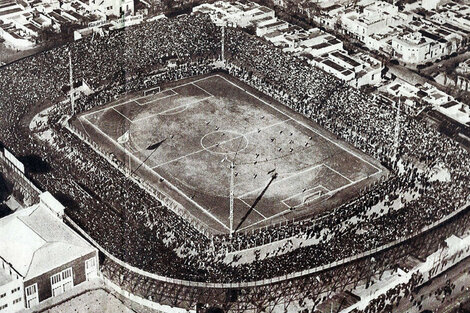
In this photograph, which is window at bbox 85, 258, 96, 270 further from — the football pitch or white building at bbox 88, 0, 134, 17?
white building at bbox 88, 0, 134, 17

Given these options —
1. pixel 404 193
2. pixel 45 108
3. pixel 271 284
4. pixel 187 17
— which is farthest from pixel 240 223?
pixel 187 17

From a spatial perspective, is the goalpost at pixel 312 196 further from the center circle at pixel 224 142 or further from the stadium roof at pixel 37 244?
the stadium roof at pixel 37 244

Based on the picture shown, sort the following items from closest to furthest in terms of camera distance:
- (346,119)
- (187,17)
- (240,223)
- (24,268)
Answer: (24,268), (240,223), (346,119), (187,17)

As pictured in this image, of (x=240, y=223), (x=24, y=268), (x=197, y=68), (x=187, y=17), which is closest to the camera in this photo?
(x=24, y=268)

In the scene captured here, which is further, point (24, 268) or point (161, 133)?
point (161, 133)

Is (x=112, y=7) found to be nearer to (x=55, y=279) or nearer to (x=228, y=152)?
(x=228, y=152)

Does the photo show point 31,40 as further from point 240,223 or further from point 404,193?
point 404,193

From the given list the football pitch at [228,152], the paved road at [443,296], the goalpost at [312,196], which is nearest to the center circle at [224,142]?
the football pitch at [228,152]

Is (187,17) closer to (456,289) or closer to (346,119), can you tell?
(346,119)
